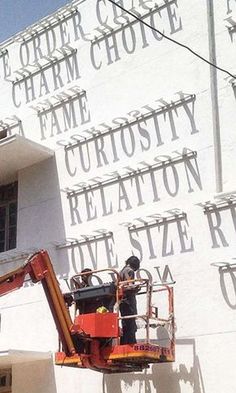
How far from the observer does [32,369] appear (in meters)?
11.8

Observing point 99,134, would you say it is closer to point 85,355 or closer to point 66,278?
point 66,278

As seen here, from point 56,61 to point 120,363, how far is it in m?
7.77

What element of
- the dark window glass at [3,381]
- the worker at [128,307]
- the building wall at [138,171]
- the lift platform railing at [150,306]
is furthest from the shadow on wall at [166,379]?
the dark window glass at [3,381]

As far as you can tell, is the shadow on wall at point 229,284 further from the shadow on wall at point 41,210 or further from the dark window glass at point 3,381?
the dark window glass at point 3,381

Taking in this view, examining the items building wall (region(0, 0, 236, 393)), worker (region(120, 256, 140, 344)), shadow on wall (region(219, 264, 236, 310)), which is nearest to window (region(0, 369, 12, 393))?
building wall (region(0, 0, 236, 393))

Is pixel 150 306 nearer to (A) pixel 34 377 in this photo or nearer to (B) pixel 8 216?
(A) pixel 34 377

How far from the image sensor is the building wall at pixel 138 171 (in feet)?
33.4

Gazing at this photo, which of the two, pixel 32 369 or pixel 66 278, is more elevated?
pixel 66 278

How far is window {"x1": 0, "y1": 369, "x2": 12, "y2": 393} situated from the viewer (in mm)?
12239

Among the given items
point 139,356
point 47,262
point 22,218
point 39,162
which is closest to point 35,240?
point 22,218

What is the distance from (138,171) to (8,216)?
4102 millimetres

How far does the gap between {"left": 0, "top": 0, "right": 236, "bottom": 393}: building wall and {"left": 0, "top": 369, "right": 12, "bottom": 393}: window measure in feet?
2.45

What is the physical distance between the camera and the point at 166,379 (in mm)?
10109

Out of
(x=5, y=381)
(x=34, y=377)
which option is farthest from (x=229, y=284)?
(x=5, y=381)
